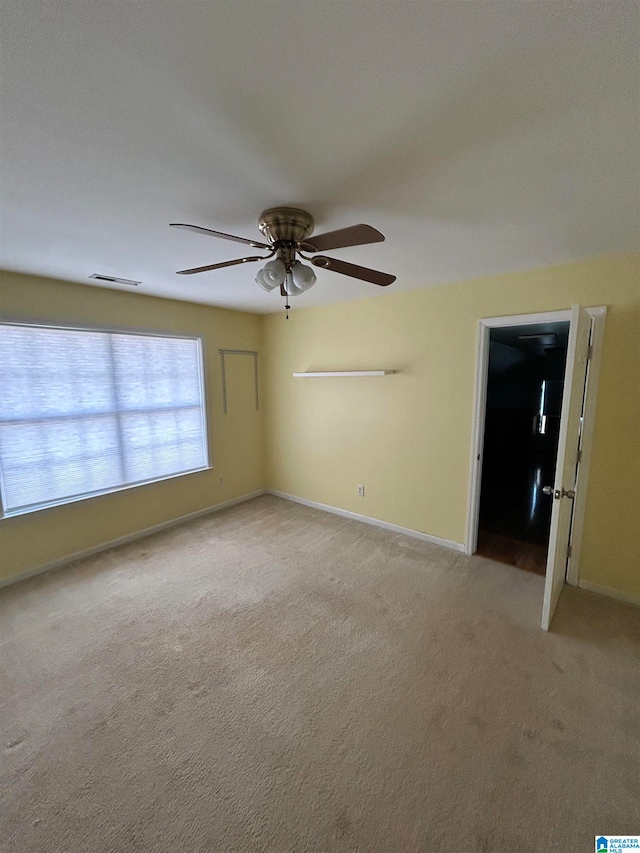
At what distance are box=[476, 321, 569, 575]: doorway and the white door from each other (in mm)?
780

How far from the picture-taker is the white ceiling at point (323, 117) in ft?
2.63

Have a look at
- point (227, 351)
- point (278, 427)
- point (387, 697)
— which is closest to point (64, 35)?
point (387, 697)

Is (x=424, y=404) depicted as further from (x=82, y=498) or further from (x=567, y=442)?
(x=82, y=498)

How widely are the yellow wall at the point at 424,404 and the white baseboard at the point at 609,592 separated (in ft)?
0.12

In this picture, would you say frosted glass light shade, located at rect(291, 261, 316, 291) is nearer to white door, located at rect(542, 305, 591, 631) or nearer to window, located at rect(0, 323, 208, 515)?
white door, located at rect(542, 305, 591, 631)

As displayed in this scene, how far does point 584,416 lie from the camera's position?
242cm

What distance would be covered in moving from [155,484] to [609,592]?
4.00m

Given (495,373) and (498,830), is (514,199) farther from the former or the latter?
(495,373)

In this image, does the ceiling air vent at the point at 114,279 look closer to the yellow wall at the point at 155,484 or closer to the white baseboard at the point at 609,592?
the yellow wall at the point at 155,484

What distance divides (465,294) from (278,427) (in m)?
2.70

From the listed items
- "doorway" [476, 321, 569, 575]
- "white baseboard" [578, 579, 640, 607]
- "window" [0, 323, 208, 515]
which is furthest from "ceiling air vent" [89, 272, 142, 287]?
"white baseboard" [578, 579, 640, 607]

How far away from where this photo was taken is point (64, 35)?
822 millimetres

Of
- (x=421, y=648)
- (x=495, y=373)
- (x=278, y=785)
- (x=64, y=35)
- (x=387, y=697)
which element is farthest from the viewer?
(x=495, y=373)

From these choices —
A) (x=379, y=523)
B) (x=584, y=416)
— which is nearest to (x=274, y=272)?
(x=584, y=416)
